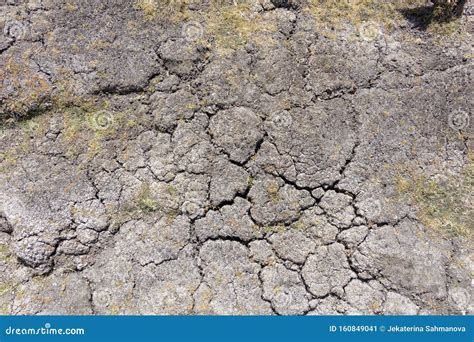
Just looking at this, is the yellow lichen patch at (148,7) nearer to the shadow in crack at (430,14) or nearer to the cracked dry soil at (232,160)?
the cracked dry soil at (232,160)

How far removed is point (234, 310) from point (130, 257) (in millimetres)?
574

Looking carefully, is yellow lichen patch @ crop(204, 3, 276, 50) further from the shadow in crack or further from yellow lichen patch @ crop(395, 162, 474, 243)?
yellow lichen patch @ crop(395, 162, 474, 243)

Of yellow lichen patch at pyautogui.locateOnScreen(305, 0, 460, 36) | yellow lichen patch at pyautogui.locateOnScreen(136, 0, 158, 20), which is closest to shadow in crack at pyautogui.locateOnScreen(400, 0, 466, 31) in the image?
yellow lichen patch at pyautogui.locateOnScreen(305, 0, 460, 36)

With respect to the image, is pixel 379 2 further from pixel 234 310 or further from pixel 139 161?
pixel 234 310

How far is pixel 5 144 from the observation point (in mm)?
2576

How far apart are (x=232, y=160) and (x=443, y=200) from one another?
1.12 m

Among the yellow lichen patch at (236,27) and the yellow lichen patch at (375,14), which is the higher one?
the yellow lichen patch at (375,14)

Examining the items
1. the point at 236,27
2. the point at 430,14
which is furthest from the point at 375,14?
the point at 236,27

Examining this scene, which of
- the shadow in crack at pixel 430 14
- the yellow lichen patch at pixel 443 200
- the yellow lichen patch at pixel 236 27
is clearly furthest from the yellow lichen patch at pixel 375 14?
the yellow lichen patch at pixel 443 200

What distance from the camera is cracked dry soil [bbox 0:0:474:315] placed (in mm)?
2346

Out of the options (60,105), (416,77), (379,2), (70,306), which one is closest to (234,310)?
(70,306)

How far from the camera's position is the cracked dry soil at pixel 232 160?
235cm

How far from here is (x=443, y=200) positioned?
2510 millimetres

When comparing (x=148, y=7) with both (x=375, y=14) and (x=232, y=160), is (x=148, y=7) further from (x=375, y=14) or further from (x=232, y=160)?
(x=375, y=14)
